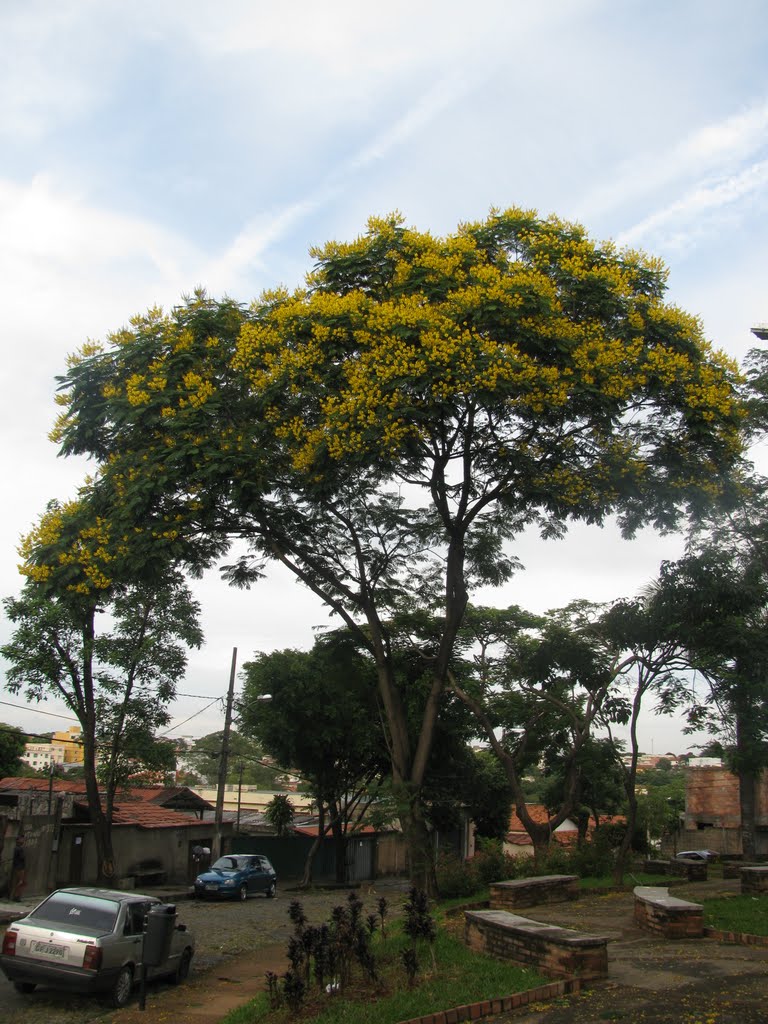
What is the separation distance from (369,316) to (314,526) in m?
4.89

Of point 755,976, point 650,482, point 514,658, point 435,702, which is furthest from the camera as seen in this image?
point 514,658

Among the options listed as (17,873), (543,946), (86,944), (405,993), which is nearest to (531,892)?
(543,946)

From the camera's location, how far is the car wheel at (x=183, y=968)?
1153 centimetres

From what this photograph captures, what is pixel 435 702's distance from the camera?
1592 cm

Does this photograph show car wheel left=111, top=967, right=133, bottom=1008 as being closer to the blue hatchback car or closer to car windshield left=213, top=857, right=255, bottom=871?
the blue hatchback car

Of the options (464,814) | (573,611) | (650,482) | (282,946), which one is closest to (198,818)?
(464,814)

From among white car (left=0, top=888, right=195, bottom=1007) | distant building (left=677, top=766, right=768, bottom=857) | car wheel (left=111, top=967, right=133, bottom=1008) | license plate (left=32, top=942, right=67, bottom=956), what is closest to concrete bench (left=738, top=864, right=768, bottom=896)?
white car (left=0, top=888, right=195, bottom=1007)

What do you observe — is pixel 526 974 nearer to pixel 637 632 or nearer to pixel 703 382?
pixel 703 382

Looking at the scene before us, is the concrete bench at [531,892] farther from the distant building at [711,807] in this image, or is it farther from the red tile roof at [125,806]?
the distant building at [711,807]

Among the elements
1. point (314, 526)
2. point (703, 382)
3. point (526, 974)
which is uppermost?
point (703, 382)

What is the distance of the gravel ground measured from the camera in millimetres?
9500

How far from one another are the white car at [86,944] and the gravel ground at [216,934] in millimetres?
247

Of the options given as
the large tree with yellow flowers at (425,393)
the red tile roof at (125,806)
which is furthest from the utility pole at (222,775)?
the large tree with yellow flowers at (425,393)

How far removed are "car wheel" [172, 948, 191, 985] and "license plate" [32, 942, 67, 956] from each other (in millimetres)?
2275
